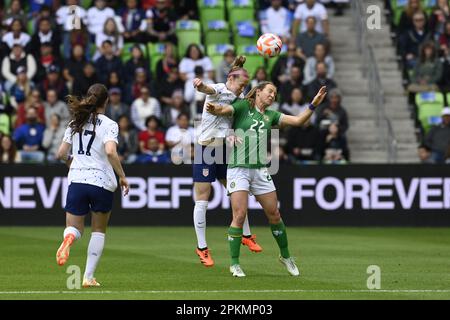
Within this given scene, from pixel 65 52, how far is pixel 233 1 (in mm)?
4452

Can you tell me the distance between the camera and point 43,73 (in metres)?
27.3

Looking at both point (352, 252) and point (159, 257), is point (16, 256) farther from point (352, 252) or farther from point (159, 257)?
point (352, 252)

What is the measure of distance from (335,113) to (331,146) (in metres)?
1.07

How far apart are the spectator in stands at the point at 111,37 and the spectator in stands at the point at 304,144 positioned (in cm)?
492

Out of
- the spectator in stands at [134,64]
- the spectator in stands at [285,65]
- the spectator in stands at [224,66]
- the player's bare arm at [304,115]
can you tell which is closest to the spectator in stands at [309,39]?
the spectator in stands at [285,65]

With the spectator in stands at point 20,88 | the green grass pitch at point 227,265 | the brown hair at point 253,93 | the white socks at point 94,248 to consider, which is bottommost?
the green grass pitch at point 227,265

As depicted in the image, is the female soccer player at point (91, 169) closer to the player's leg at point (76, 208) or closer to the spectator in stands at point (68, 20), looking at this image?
the player's leg at point (76, 208)

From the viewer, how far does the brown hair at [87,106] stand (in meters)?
13.4

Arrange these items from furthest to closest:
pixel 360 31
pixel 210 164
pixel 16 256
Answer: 1. pixel 360 31
2. pixel 16 256
3. pixel 210 164

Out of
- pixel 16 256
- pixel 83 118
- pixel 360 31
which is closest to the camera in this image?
pixel 83 118

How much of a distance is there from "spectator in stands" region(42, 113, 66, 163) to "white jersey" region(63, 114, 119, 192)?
12.1 m

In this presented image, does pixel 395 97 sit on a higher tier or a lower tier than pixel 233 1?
lower

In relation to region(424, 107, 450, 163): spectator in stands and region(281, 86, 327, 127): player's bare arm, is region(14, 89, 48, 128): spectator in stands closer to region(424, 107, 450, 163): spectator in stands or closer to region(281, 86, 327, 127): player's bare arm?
region(424, 107, 450, 163): spectator in stands
